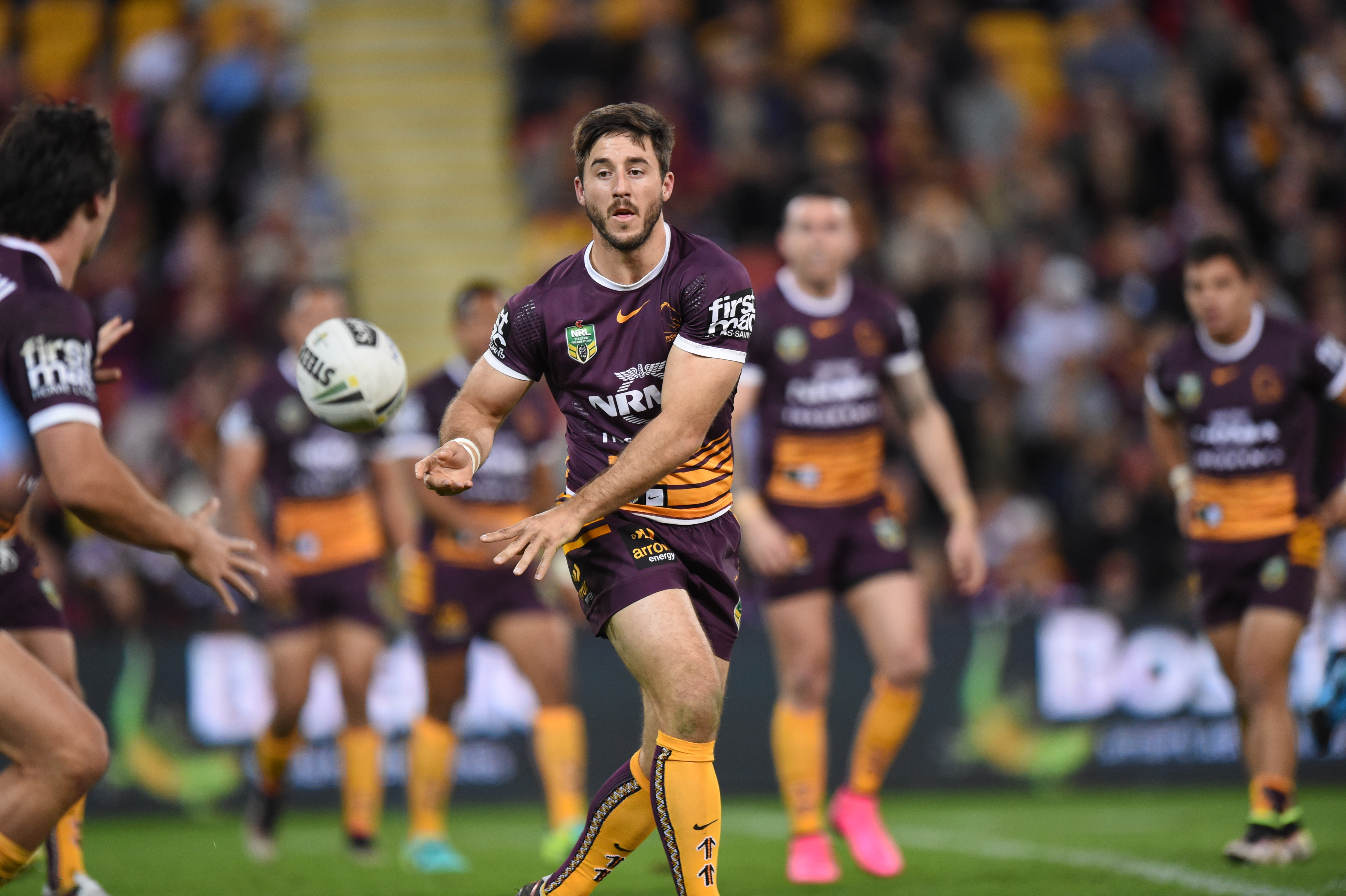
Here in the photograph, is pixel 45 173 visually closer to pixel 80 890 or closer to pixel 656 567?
pixel 656 567

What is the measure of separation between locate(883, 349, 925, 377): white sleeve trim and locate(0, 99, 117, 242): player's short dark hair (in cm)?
418

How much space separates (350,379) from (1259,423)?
4681 mm

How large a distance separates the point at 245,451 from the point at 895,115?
9.02 meters

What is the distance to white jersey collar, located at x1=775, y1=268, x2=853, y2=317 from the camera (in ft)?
26.3

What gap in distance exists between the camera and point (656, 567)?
534 cm

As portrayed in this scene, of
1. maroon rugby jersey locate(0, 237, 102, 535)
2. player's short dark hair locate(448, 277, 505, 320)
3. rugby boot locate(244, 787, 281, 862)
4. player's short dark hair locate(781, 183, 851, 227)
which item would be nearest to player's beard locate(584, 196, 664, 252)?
maroon rugby jersey locate(0, 237, 102, 535)

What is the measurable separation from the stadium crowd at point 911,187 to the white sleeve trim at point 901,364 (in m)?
4.94

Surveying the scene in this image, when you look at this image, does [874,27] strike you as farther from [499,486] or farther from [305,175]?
[499,486]

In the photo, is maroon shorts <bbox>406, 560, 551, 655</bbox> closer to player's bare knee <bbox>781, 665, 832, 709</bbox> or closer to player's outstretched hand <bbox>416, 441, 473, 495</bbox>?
player's bare knee <bbox>781, 665, 832, 709</bbox>

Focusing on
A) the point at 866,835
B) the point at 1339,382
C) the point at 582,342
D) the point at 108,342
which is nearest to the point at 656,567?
the point at 582,342

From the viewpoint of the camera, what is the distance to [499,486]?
9.02 meters

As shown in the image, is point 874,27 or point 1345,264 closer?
point 1345,264

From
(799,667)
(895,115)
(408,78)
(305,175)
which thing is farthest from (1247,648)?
(408,78)

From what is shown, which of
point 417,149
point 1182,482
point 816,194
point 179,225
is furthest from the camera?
point 417,149
